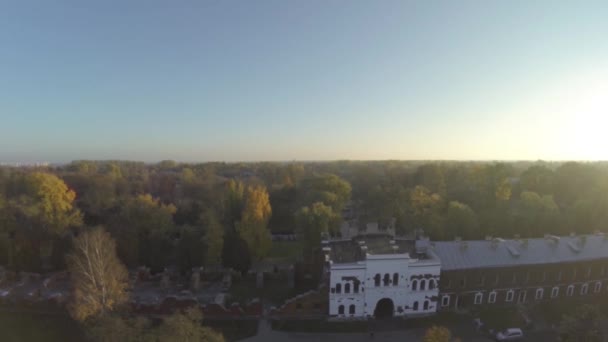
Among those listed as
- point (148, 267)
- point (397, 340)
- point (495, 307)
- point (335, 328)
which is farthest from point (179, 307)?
point (495, 307)

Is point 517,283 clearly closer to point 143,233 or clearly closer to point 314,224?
point 314,224

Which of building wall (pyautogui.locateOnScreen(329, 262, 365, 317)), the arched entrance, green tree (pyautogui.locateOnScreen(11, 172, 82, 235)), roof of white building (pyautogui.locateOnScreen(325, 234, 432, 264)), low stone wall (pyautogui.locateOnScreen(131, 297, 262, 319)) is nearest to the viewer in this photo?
building wall (pyautogui.locateOnScreen(329, 262, 365, 317))

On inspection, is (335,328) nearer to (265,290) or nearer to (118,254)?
(265,290)

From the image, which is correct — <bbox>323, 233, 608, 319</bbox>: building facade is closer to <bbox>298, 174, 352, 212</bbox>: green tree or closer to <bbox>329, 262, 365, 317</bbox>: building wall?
<bbox>329, 262, 365, 317</bbox>: building wall

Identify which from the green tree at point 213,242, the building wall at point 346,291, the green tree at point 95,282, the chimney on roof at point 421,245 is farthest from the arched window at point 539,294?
the green tree at point 95,282

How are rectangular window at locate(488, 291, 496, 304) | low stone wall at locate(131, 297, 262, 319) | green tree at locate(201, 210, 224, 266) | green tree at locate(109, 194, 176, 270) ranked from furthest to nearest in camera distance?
green tree at locate(109, 194, 176, 270) → green tree at locate(201, 210, 224, 266) → rectangular window at locate(488, 291, 496, 304) → low stone wall at locate(131, 297, 262, 319)

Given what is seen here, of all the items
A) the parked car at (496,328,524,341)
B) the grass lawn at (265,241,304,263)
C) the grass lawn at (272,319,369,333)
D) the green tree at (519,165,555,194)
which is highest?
Answer: the green tree at (519,165,555,194)

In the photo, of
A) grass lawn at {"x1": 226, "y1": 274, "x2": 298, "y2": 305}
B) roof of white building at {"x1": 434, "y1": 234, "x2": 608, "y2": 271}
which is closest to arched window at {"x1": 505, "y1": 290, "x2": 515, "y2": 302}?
roof of white building at {"x1": 434, "y1": 234, "x2": 608, "y2": 271}
